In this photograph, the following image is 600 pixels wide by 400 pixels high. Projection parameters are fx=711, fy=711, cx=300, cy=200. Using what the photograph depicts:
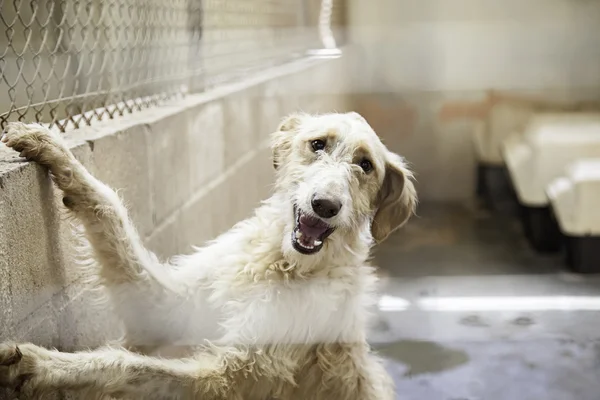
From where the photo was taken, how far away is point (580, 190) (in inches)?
78.5

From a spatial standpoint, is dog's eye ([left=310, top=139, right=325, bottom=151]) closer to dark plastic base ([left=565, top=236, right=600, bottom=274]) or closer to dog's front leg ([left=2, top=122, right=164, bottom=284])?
dog's front leg ([left=2, top=122, right=164, bottom=284])

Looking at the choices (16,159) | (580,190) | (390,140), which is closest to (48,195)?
(16,159)

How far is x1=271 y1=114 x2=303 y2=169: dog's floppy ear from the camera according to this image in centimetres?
174

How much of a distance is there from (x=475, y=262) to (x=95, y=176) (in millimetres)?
1072

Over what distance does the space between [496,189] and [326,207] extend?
1.67 feet

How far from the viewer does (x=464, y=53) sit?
Result: 1499 mm

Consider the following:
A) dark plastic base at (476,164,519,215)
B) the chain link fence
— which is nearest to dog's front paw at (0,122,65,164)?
the chain link fence

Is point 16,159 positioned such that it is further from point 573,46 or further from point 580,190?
point 580,190

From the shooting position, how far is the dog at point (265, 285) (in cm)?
157

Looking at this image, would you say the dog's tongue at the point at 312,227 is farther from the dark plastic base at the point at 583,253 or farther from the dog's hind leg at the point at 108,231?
the dark plastic base at the point at 583,253

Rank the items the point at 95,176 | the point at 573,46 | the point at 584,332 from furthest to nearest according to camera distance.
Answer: the point at 584,332, the point at 95,176, the point at 573,46

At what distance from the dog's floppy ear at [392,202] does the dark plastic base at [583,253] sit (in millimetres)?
564

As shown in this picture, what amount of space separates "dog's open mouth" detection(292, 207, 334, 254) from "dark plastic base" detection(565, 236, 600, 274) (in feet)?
2.73

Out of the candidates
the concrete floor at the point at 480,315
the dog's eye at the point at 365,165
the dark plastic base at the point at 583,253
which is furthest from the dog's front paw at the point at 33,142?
the dark plastic base at the point at 583,253
